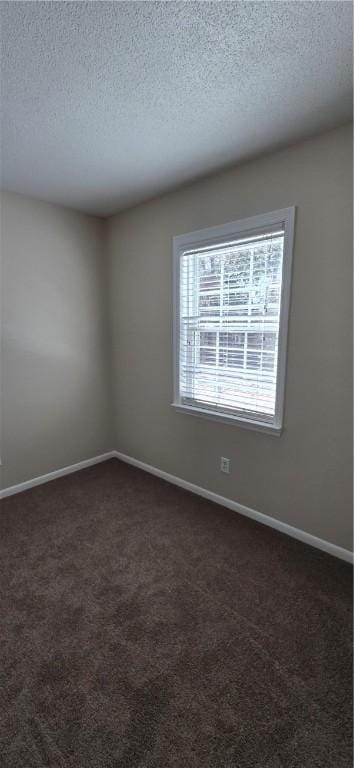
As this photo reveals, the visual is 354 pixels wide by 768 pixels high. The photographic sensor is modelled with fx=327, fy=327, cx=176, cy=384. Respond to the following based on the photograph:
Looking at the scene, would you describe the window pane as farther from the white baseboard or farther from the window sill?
the white baseboard

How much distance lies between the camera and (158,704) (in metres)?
1.27

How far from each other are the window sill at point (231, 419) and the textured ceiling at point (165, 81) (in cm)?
173

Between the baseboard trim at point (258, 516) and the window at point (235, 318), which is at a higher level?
the window at point (235, 318)

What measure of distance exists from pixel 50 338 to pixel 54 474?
4.26ft

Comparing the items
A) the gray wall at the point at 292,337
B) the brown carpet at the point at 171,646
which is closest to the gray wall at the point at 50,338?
the gray wall at the point at 292,337

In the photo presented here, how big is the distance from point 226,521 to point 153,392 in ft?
4.21

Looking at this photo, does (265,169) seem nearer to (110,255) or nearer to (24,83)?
(24,83)

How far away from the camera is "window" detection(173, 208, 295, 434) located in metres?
2.12

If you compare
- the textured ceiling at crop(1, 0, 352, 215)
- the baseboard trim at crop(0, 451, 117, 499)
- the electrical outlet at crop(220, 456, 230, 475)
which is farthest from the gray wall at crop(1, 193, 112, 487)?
the electrical outlet at crop(220, 456, 230, 475)

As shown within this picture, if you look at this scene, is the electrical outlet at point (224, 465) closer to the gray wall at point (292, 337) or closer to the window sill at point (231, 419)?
the gray wall at point (292, 337)

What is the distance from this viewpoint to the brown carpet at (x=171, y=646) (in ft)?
3.78

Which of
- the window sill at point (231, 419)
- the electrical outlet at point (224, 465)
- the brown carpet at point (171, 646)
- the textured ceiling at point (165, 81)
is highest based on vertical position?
the textured ceiling at point (165, 81)

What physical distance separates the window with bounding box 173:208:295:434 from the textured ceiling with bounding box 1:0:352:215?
1.64 feet

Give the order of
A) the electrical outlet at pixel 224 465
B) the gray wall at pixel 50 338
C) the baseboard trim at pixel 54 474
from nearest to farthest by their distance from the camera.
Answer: the electrical outlet at pixel 224 465 → the gray wall at pixel 50 338 → the baseboard trim at pixel 54 474
